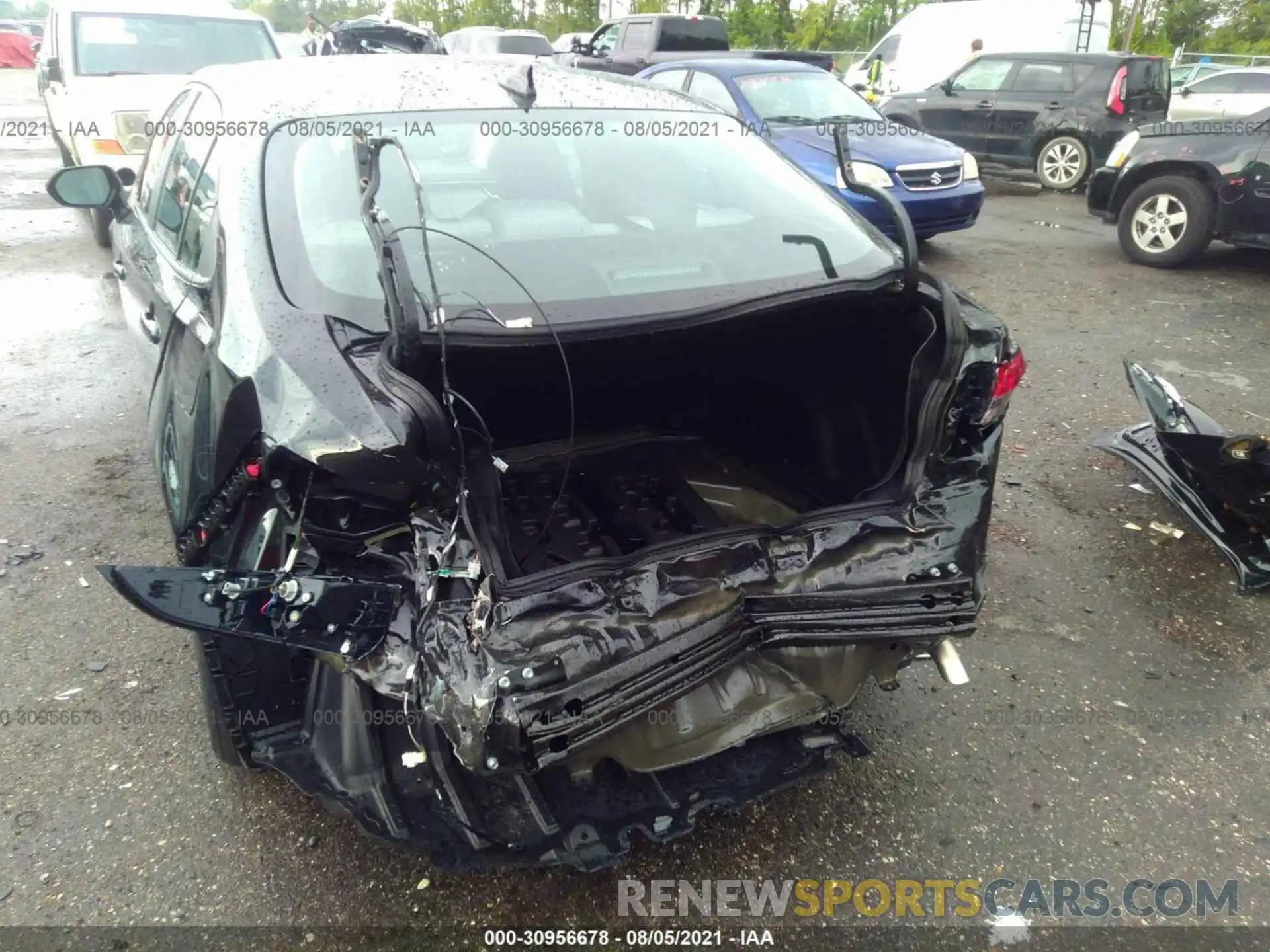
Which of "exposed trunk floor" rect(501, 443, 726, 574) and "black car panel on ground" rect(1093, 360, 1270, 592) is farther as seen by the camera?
"black car panel on ground" rect(1093, 360, 1270, 592)

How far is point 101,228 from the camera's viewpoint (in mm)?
7363

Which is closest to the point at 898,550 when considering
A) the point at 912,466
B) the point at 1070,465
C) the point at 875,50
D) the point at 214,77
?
the point at 912,466

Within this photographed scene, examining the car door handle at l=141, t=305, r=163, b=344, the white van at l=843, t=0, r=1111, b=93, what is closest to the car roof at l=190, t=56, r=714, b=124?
the car door handle at l=141, t=305, r=163, b=344

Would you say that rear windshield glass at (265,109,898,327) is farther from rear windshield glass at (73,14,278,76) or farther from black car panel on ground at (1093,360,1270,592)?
rear windshield glass at (73,14,278,76)

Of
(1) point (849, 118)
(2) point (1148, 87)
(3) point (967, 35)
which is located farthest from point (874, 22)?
(1) point (849, 118)

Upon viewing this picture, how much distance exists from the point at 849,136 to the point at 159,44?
5655 mm

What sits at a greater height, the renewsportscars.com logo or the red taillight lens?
the red taillight lens

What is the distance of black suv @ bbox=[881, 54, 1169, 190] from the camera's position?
1012cm

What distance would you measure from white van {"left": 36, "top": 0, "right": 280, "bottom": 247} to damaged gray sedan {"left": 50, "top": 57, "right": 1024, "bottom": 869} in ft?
14.8

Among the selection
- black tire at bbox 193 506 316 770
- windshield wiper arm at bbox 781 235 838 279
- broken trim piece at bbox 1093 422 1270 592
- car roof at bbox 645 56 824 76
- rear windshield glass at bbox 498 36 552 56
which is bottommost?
broken trim piece at bbox 1093 422 1270 592

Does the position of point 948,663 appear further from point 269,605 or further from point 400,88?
point 400,88

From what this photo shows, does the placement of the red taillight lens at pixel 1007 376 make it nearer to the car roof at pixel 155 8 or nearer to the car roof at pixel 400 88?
the car roof at pixel 400 88

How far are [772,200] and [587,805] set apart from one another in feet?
5.82

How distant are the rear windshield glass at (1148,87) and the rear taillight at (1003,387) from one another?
988 centimetres
